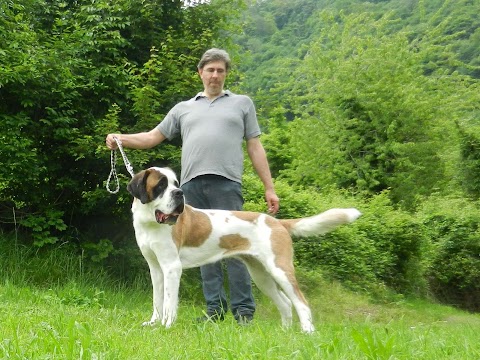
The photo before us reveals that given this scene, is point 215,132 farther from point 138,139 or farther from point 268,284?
point 268,284

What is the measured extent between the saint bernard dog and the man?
24 cm

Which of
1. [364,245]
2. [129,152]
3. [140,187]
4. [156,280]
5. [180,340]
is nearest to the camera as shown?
[180,340]

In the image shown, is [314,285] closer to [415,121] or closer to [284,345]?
[284,345]

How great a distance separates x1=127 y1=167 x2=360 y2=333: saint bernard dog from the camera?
531 centimetres

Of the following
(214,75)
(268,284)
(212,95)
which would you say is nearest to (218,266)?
(268,284)

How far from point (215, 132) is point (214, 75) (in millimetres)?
524

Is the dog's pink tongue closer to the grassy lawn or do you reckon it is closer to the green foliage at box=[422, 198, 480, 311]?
the grassy lawn

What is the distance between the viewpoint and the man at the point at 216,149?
5828 millimetres

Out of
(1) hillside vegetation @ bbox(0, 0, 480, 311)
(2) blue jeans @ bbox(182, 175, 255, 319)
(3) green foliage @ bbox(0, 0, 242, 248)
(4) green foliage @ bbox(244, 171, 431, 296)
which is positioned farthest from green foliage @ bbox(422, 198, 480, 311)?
(2) blue jeans @ bbox(182, 175, 255, 319)

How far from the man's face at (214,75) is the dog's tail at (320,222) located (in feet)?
4.42

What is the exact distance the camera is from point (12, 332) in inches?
154

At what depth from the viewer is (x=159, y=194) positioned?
209 inches

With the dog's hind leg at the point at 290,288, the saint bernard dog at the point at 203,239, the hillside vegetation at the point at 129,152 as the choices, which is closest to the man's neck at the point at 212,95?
the saint bernard dog at the point at 203,239

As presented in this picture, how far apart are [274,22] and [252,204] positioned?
178ft
